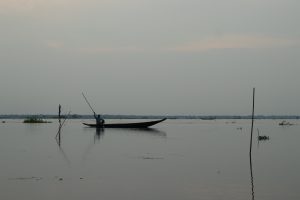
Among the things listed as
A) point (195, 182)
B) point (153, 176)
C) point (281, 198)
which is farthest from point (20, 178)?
point (281, 198)

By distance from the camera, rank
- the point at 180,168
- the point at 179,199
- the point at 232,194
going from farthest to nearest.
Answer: the point at 180,168
the point at 232,194
the point at 179,199

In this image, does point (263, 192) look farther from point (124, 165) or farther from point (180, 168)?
point (124, 165)

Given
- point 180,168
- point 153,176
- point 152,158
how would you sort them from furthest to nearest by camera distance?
point 152,158
point 180,168
point 153,176

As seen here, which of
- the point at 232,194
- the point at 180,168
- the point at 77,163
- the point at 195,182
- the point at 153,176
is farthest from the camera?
the point at 77,163

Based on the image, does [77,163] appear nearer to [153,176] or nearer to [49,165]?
[49,165]

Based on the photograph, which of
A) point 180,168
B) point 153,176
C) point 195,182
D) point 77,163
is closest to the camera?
point 195,182

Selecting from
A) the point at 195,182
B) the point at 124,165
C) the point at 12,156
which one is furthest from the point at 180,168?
the point at 12,156

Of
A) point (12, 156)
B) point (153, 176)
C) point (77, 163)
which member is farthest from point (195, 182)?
point (12, 156)

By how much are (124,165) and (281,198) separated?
7.40m

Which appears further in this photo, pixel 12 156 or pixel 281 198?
pixel 12 156

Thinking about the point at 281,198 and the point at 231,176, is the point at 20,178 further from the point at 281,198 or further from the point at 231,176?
the point at 281,198

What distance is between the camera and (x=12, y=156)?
69.7 feet

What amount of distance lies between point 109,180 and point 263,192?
14.1ft

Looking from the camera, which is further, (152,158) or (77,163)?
(152,158)
